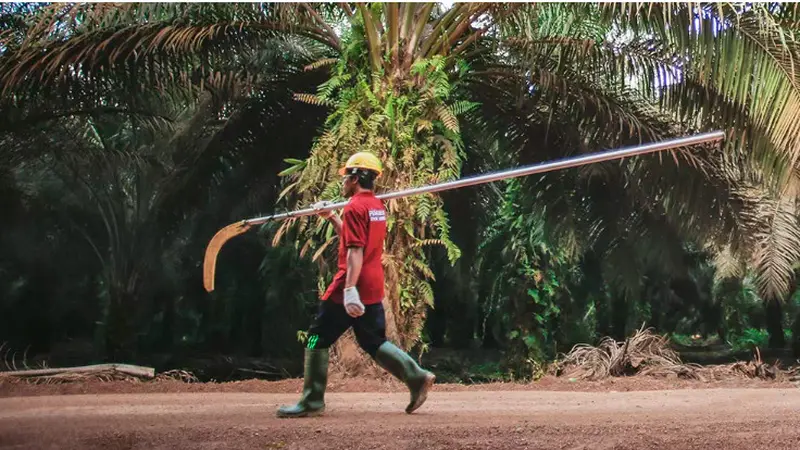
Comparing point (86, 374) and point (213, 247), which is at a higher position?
point (213, 247)

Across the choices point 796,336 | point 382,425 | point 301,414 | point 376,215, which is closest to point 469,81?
point 376,215

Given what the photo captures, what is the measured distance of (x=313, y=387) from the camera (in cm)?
458

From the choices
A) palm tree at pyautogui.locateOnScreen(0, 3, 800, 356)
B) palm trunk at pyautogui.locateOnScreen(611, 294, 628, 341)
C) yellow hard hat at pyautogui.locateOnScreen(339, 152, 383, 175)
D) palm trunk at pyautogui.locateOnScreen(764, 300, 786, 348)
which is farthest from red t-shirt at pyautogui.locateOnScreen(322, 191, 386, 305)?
palm trunk at pyautogui.locateOnScreen(611, 294, 628, 341)

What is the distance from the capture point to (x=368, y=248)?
4.51 m

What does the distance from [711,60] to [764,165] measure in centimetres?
88

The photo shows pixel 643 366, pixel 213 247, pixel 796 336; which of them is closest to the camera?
pixel 213 247

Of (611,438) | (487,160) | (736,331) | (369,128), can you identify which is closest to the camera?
(611,438)

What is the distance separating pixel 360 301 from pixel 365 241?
0.30 metres

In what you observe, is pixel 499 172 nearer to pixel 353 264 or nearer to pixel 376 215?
pixel 376 215

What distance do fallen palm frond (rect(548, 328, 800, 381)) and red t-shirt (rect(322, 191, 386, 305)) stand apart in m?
4.02

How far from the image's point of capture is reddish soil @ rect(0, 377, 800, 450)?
12.2 ft

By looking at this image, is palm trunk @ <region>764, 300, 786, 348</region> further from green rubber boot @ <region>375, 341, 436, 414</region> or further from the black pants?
the black pants

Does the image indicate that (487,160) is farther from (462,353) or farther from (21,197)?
(21,197)

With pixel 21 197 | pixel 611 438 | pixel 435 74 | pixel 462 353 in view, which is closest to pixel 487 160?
pixel 462 353
